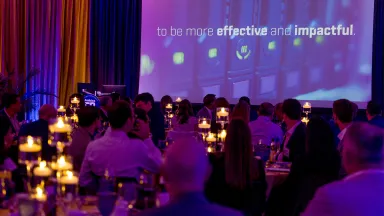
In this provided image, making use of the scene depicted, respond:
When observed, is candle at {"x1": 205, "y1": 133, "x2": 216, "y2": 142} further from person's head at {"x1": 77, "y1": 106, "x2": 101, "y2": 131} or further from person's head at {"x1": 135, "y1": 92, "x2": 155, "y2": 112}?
person's head at {"x1": 135, "y1": 92, "x2": 155, "y2": 112}

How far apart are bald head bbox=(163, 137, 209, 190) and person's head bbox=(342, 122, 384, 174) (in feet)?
2.98

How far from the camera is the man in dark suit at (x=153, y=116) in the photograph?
765cm

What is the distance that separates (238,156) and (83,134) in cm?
172

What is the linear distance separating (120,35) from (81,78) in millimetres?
1328

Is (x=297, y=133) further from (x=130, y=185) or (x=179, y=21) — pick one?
(x=179, y=21)

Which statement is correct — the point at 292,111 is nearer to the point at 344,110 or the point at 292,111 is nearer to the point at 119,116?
the point at 344,110

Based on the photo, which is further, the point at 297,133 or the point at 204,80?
the point at 204,80

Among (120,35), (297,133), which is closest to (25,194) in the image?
(297,133)

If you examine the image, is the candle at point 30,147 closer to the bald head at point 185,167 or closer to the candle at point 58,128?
the candle at point 58,128

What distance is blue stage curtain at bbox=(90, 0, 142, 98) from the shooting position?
41.9ft

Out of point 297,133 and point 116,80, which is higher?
point 116,80

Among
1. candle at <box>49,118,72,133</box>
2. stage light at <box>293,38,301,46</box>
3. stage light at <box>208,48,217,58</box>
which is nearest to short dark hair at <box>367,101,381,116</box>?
stage light at <box>293,38,301,46</box>

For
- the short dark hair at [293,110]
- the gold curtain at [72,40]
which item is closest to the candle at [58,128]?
the short dark hair at [293,110]

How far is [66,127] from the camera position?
3.31 metres
